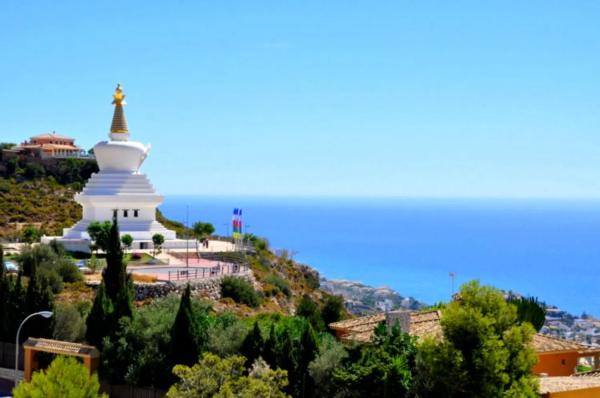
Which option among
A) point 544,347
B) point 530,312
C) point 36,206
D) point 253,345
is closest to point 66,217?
point 36,206

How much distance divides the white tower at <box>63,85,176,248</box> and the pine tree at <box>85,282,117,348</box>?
22.2m

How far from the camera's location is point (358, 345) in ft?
76.8

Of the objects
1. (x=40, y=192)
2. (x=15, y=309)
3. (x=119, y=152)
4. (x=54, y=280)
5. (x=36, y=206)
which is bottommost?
(x=15, y=309)

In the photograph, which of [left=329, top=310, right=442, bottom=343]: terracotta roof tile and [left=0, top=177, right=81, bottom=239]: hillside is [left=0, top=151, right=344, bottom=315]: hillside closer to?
[left=0, top=177, right=81, bottom=239]: hillside

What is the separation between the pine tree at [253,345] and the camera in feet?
81.3

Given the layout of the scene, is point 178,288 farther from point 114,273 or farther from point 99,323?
point 99,323

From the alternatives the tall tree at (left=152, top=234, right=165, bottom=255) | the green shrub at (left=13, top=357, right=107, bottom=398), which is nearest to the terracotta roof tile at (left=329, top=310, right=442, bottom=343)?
the green shrub at (left=13, top=357, right=107, bottom=398)

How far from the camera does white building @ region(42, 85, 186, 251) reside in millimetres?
51919

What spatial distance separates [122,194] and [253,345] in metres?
30.8

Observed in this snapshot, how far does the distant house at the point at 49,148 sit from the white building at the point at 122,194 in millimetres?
38142

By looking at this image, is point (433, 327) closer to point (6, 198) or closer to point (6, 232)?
point (6, 232)

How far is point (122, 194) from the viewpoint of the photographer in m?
53.6

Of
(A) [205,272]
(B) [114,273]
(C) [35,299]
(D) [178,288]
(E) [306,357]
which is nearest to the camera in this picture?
(E) [306,357]

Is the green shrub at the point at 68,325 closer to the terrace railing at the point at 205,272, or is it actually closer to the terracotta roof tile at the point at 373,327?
the terracotta roof tile at the point at 373,327
